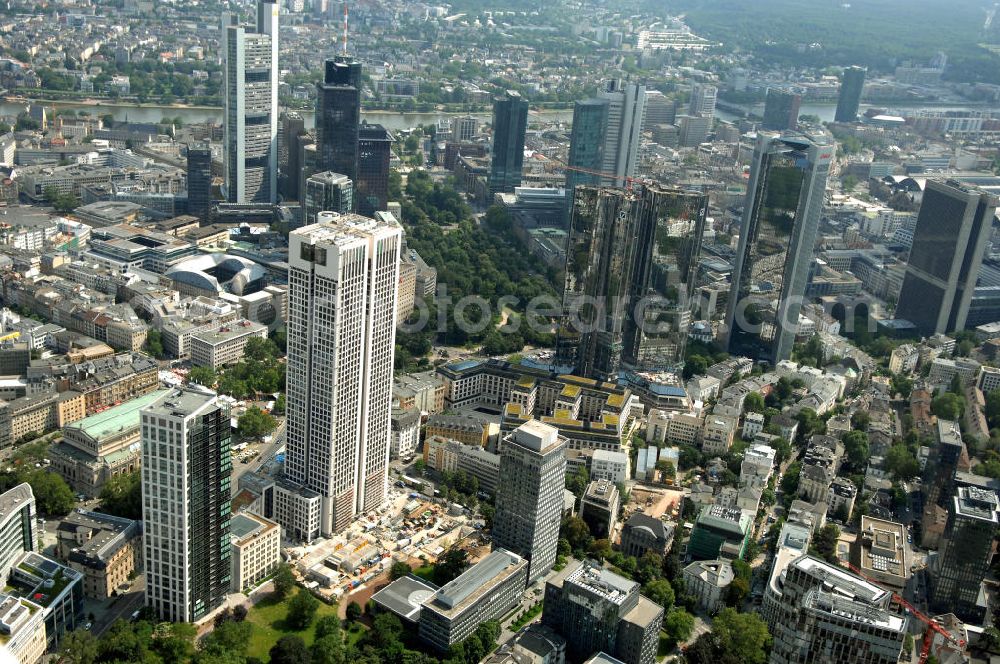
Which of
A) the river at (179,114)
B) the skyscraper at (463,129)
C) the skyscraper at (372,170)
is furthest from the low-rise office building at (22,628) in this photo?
the skyscraper at (463,129)

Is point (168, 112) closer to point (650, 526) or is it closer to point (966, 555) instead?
point (650, 526)

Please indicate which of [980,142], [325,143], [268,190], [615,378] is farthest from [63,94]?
[980,142]

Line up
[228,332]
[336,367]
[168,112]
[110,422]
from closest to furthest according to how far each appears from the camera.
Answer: [336,367] → [110,422] → [228,332] → [168,112]

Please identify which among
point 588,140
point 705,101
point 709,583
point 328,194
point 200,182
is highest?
point 705,101

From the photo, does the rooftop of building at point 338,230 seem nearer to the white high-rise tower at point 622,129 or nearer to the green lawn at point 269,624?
the green lawn at point 269,624

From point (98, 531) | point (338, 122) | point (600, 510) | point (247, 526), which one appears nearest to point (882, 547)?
point (600, 510)

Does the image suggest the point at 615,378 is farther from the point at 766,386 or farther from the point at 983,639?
the point at 983,639

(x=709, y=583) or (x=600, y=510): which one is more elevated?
(x=600, y=510)
